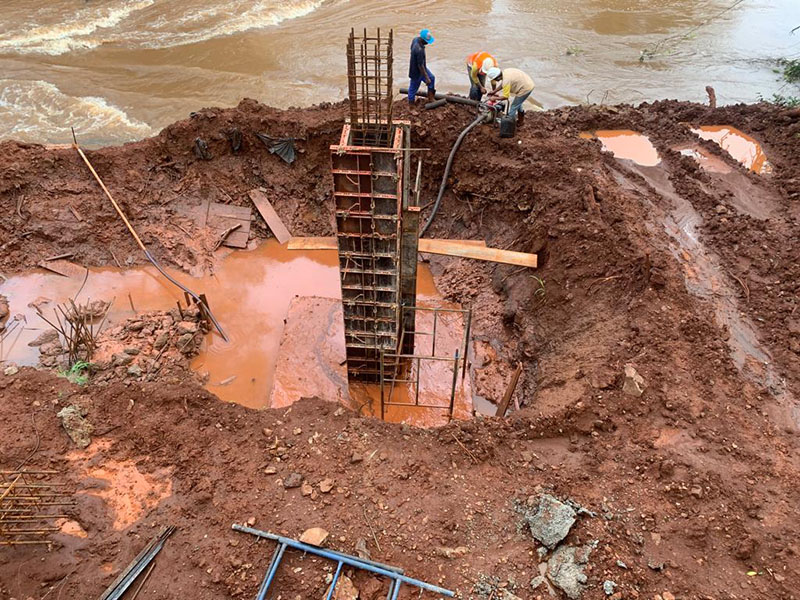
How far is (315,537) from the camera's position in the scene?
5141 mm

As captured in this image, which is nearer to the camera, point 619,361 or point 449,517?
point 449,517

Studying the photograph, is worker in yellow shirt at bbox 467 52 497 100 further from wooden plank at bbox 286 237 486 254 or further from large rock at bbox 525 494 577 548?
large rock at bbox 525 494 577 548

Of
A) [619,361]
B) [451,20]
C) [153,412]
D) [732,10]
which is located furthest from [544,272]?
[732,10]

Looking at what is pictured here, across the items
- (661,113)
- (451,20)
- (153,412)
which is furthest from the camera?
(451,20)

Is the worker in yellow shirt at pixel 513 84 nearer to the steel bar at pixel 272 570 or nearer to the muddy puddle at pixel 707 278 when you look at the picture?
the muddy puddle at pixel 707 278

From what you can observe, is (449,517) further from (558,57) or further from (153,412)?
(558,57)

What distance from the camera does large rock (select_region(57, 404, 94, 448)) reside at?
20.6ft

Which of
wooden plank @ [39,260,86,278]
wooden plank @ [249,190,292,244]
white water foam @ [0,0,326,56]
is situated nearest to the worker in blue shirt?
wooden plank @ [249,190,292,244]

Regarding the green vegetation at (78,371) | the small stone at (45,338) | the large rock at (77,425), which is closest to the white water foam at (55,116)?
the small stone at (45,338)

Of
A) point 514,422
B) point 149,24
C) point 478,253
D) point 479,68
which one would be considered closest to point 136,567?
point 514,422

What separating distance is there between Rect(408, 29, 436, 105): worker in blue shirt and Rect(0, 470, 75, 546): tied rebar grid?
9764mm

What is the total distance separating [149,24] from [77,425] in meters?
19.8

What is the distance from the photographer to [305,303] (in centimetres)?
924

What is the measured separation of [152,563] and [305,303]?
4.95 metres
